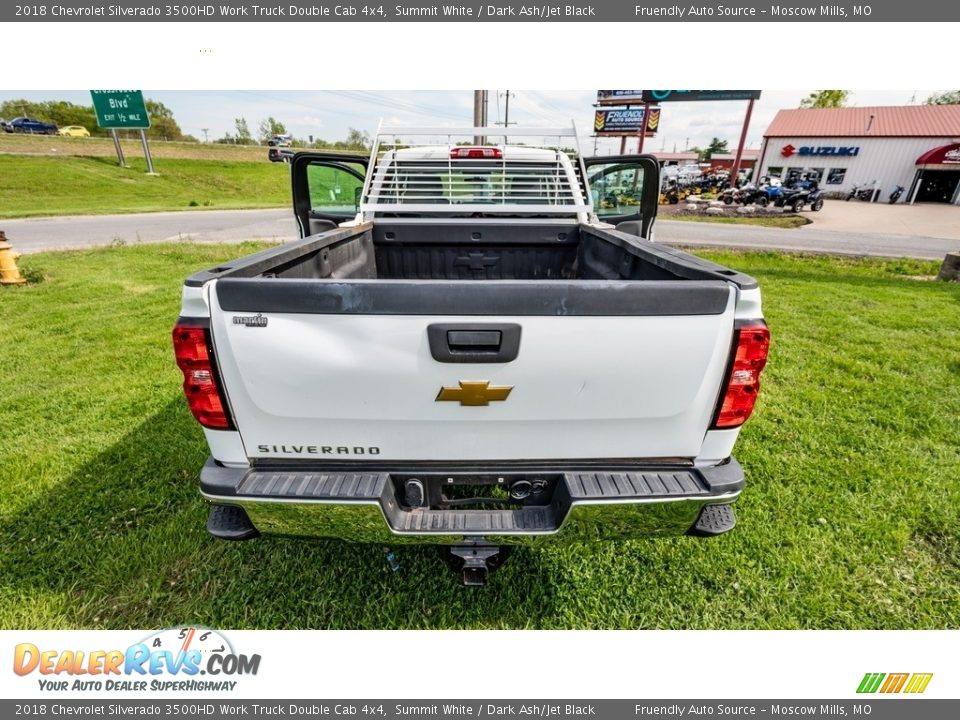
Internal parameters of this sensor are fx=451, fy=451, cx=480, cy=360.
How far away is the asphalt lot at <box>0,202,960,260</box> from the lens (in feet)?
41.5

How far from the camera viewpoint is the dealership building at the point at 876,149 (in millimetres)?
30125

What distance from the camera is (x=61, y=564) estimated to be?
2.39 metres

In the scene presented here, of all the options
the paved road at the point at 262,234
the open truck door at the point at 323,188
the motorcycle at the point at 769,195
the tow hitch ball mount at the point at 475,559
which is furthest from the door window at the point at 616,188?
the motorcycle at the point at 769,195

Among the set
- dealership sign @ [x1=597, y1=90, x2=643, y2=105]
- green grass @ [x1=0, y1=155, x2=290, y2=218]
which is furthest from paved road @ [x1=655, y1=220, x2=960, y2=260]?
green grass @ [x1=0, y1=155, x2=290, y2=218]

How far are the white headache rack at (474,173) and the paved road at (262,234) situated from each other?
9.88 meters

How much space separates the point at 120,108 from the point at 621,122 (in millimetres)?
28589

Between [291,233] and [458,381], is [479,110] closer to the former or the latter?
[291,233]

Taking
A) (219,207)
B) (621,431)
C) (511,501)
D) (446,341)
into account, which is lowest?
(219,207)

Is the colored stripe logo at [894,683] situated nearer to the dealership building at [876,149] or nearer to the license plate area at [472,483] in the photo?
the license plate area at [472,483]

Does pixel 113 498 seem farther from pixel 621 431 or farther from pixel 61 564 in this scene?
pixel 621 431

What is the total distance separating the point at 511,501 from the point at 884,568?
215 cm

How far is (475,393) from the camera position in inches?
63.4

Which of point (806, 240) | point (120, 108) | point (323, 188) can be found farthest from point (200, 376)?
point (120, 108)

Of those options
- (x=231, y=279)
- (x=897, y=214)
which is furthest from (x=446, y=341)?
(x=897, y=214)
